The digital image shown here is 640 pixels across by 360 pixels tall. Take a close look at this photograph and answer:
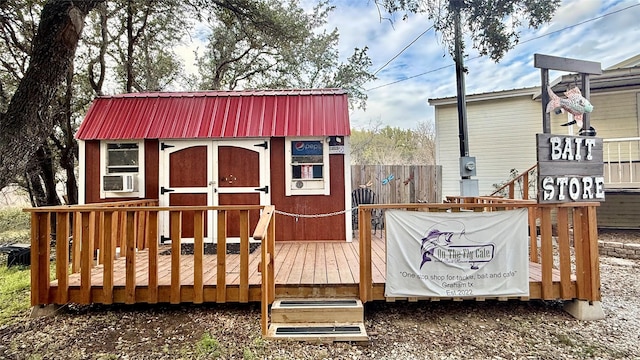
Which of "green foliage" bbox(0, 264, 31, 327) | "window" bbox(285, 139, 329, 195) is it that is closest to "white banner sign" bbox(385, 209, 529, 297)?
"window" bbox(285, 139, 329, 195)

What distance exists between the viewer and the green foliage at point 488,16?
5207 millimetres

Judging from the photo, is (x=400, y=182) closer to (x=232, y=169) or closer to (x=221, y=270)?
(x=232, y=169)

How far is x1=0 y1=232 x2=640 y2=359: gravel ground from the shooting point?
2.61m

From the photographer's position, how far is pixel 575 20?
33.9 ft

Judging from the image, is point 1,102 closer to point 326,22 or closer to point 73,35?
point 73,35

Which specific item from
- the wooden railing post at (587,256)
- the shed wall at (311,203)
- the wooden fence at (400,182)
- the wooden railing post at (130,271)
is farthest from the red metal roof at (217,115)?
the wooden railing post at (587,256)

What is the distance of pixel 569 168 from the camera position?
311 centimetres

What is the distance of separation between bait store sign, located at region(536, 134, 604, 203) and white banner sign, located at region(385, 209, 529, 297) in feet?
2.07

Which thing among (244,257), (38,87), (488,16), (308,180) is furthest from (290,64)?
(244,257)

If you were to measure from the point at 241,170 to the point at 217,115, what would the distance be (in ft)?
3.50

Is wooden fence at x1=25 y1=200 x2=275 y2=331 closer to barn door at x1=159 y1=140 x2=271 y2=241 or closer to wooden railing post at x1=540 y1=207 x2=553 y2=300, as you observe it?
barn door at x1=159 y1=140 x2=271 y2=241

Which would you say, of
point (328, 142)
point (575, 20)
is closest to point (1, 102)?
point (328, 142)

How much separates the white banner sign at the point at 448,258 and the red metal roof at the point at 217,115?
7.52ft

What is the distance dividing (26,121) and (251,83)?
9162mm
